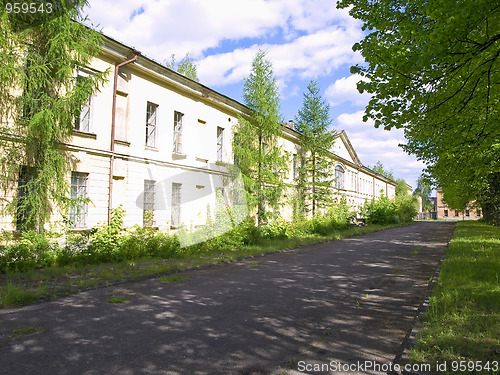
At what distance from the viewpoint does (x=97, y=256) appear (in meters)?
10.7

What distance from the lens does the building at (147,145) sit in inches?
511

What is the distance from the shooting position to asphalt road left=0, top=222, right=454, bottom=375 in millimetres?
3969

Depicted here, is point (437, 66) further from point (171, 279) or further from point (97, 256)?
point (97, 256)

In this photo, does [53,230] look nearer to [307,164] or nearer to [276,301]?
[276,301]

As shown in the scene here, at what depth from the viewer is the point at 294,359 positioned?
13.4 feet

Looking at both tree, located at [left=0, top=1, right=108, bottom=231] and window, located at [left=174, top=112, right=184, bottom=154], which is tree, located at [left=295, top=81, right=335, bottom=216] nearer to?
window, located at [left=174, top=112, right=184, bottom=154]

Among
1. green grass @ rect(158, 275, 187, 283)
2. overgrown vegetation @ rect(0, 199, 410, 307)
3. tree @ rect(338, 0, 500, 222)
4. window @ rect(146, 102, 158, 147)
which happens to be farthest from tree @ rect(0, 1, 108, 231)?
tree @ rect(338, 0, 500, 222)

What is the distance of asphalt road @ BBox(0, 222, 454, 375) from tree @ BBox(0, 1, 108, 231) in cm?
422

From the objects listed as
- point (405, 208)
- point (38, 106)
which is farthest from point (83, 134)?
point (405, 208)

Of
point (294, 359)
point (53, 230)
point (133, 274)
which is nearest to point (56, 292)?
point (133, 274)

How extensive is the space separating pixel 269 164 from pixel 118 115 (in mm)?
8926

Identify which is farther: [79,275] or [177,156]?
[177,156]

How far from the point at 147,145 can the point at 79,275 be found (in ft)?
25.1

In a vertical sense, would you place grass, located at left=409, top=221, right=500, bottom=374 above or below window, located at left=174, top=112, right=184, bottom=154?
below
